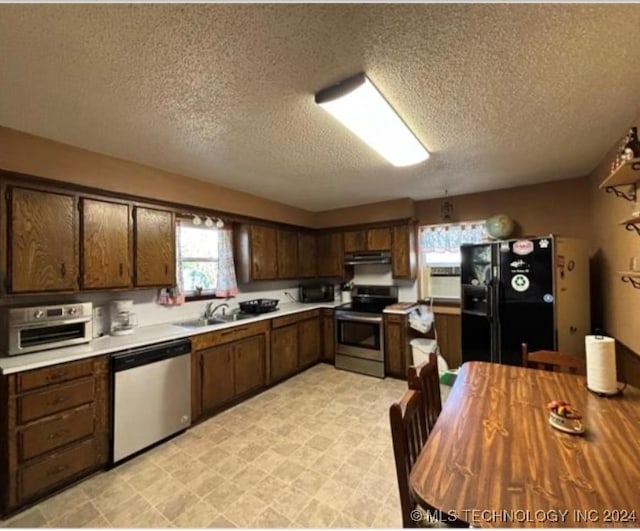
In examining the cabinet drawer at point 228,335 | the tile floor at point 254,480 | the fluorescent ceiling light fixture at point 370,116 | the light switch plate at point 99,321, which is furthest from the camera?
the cabinet drawer at point 228,335

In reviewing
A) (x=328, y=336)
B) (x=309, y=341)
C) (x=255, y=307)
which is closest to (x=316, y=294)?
(x=328, y=336)

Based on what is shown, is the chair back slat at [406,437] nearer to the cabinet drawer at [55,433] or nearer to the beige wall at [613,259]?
the beige wall at [613,259]

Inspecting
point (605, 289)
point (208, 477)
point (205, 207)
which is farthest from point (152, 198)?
point (605, 289)

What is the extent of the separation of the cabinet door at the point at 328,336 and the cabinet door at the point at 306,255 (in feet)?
2.37

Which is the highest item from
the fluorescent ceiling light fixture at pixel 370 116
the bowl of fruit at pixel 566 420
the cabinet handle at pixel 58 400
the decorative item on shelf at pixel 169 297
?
the fluorescent ceiling light fixture at pixel 370 116

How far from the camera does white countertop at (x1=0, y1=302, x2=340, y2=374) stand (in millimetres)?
1805

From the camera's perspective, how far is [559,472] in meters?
0.92

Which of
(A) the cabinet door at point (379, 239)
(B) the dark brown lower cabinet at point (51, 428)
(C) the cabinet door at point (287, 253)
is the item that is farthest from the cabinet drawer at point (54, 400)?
(A) the cabinet door at point (379, 239)

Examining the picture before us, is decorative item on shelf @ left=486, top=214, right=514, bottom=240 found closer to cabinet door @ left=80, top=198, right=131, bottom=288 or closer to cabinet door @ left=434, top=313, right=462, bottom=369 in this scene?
cabinet door @ left=434, top=313, right=462, bottom=369

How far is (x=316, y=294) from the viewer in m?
4.84

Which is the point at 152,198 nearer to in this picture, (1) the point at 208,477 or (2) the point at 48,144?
(2) the point at 48,144

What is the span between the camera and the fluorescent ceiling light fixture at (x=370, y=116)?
1.56m

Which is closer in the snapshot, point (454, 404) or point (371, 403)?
point (454, 404)

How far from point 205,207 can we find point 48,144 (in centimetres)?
136
